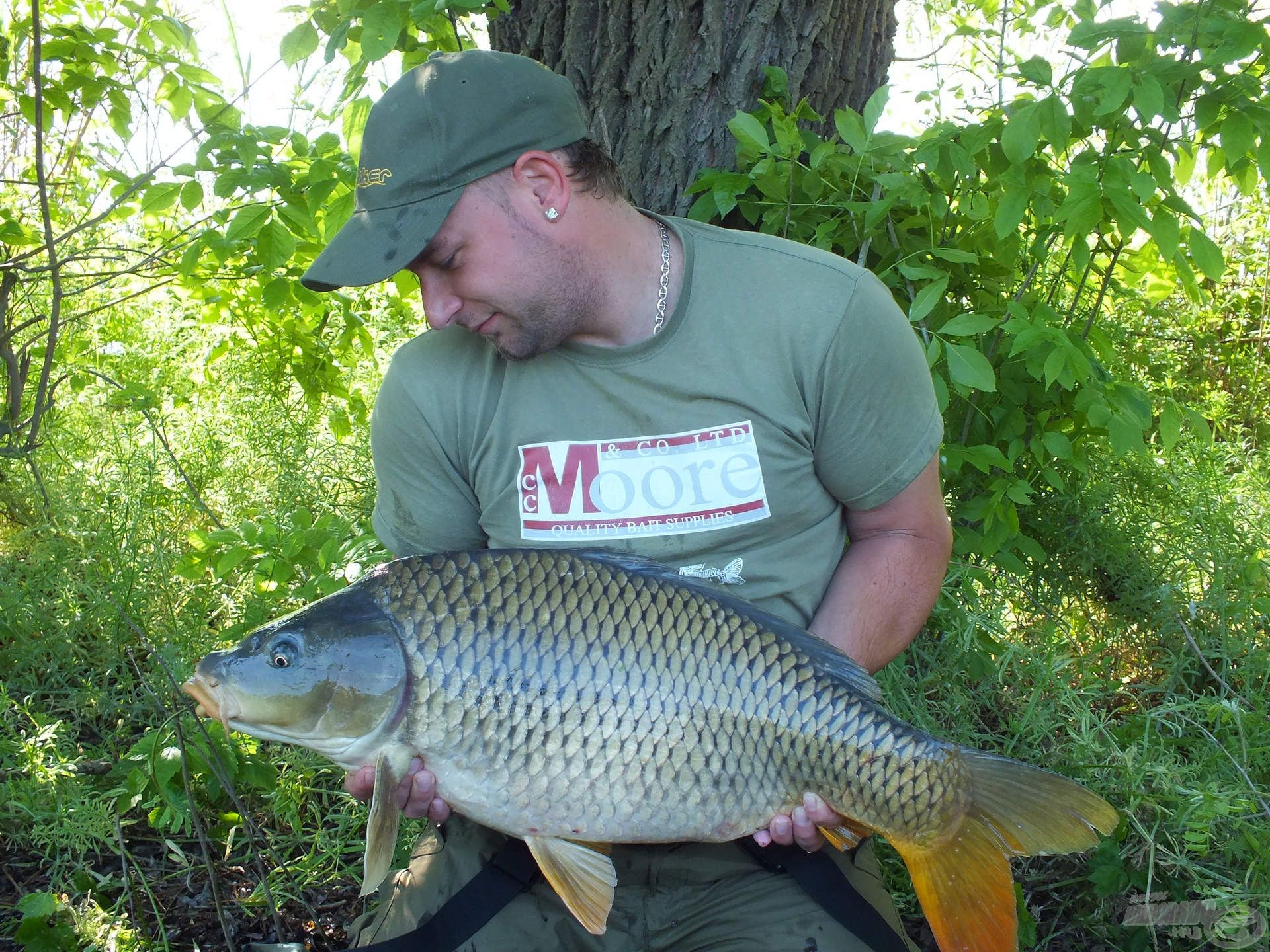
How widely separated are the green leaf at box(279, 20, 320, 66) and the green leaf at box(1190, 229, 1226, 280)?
1767 mm

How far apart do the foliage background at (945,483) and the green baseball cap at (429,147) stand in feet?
1.32

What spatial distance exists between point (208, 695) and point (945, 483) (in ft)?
5.56

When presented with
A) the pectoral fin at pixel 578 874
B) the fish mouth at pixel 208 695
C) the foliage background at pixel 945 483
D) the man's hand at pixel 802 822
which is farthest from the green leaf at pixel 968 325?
the fish mouth at pixel 208 695

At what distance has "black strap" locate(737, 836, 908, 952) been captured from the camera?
1517 mm

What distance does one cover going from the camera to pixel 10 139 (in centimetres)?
346

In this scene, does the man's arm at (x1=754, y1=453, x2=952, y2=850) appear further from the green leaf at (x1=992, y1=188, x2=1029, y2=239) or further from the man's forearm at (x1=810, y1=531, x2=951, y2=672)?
the green leaf at (x1=992, y1=188, x2=1029, y2=239)

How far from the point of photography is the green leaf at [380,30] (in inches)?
78.2

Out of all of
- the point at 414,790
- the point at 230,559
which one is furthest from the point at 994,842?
the point at 230,559

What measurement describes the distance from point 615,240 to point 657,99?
30.4 inches

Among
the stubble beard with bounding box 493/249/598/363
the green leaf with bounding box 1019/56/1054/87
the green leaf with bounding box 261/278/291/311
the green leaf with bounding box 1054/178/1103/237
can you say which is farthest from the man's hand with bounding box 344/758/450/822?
the green leaf with bounding box 1019/56/1054/87

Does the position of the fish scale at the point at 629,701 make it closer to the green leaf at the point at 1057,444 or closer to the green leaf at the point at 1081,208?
the green leaf at the point at 1081,208

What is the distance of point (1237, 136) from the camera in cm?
181

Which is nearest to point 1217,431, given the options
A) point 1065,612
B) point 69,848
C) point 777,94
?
point 1065,612

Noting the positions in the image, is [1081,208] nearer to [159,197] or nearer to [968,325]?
[968,325]
